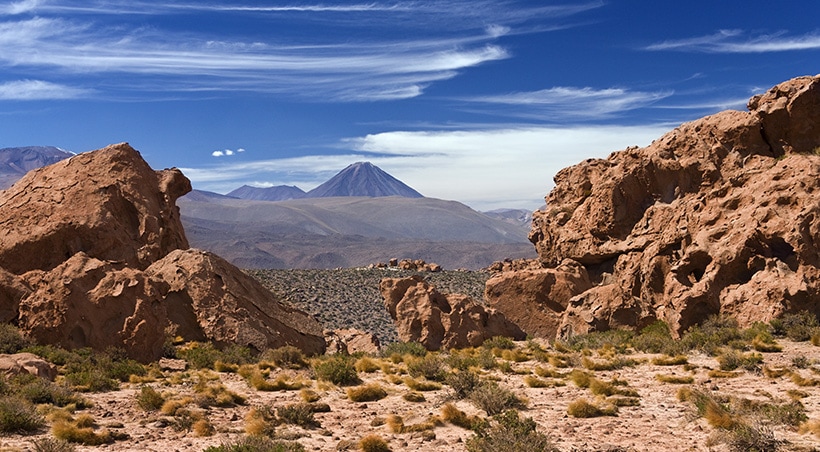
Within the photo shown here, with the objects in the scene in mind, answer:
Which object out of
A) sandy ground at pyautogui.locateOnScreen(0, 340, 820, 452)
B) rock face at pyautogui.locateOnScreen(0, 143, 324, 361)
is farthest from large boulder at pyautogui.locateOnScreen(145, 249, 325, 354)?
sandy ground at pyautogui.locateOnScreen(0, 340, 820, 452)

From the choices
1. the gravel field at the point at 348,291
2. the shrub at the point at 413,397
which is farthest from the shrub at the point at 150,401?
the gravel field at the point at 348,291

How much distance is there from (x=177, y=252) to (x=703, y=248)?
51.1 feet

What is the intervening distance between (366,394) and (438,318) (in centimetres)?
943

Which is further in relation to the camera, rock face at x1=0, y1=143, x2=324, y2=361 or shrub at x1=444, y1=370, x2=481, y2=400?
rock face at x1=0, y1=143, x2=324, y2=361

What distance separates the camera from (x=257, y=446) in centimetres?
885

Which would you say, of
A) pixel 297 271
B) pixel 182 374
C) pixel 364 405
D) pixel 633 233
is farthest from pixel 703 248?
pixel 297 271

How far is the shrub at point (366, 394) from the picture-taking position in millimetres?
12939

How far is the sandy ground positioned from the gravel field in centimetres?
1941

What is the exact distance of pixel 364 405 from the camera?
12477 mm

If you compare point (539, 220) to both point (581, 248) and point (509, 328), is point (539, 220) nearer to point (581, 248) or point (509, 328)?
point (581, 248)

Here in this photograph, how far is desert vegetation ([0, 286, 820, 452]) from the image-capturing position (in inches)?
382

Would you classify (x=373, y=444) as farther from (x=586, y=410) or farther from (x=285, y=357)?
(x=285, y=357)

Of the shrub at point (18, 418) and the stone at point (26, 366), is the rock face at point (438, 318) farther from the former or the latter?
the shrub at point (18, 418)

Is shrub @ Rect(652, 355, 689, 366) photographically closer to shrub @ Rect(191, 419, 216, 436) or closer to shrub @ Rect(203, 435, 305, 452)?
shrub @ Rect(203, 435, 305, 452)
